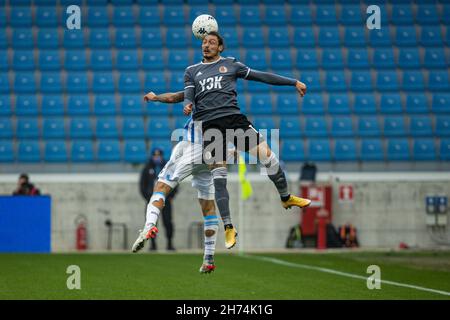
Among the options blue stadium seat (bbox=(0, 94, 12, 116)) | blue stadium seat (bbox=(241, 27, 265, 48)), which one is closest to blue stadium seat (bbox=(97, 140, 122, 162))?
blue stadium seat (bbox=(0, 94, 12, 116))

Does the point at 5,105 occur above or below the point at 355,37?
below

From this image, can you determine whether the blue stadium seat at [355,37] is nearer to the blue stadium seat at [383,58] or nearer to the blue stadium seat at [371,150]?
the blue stadium seat at [383,58]

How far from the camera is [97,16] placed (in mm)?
27281

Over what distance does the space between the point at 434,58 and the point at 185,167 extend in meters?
18.1

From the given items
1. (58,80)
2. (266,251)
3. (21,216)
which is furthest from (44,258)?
(58,80)

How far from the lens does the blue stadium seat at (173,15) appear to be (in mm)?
27328

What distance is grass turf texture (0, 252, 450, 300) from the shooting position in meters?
12.4

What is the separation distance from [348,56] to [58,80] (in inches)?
309

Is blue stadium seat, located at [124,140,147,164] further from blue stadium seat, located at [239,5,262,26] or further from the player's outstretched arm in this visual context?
the player's outstretched arm

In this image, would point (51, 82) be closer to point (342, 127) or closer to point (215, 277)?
point (342, 127)

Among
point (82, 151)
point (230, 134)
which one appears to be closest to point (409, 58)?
point (82, 151)

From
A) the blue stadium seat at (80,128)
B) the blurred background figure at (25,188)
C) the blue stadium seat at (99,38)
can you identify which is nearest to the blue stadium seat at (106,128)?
the blue stadium seat at (80,128)

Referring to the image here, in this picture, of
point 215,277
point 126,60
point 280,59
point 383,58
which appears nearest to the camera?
point 215,277
